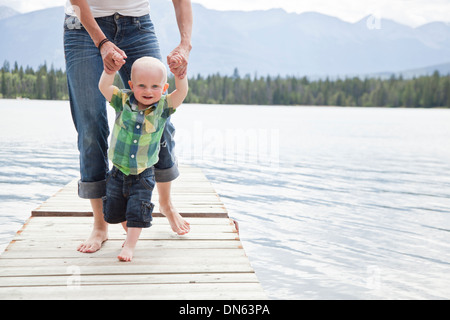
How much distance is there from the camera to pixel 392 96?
132m

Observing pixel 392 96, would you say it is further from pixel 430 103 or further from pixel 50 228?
pixel 50 228

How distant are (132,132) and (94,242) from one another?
0.91 metres

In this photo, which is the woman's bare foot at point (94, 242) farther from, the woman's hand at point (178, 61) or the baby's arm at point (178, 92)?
the woman's hand at point (178, 61)

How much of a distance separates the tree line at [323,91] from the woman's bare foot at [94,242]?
5013 inches

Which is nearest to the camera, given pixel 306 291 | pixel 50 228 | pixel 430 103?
pixel 50 228

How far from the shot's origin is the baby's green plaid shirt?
10.7 feet

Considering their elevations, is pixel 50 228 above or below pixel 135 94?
below

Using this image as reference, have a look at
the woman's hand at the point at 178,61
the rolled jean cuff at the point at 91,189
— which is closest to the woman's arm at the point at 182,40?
the woman's hand at the point at 178,61

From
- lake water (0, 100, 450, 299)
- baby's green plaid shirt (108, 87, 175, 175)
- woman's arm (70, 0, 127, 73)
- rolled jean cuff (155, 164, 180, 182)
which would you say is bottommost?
lake water (0, 100, 450, 299)

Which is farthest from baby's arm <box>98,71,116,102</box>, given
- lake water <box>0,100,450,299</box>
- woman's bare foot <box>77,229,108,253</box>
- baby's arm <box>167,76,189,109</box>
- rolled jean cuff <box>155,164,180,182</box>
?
lake water <box>0,100,450,299</box>

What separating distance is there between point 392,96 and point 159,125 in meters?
138

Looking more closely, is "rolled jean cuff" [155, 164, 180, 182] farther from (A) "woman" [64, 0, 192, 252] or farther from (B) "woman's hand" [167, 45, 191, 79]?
(B) "woman's hand" [167, 45, 191, 79]

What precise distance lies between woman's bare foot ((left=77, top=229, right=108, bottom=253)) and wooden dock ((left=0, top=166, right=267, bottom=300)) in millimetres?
51
